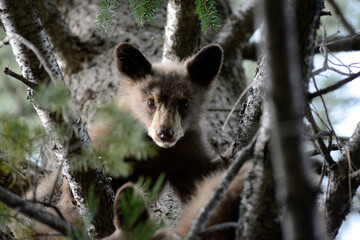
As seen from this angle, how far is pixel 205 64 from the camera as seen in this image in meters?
4.35

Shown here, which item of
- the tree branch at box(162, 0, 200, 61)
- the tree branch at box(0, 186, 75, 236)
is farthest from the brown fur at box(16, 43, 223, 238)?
the tree branch at box(0, 186, 75, 236)

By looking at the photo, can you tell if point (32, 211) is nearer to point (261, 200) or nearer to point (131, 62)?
point (261, 200)

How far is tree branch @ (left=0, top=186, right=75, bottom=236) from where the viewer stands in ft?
5.61

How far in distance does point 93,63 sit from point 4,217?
3.19 m

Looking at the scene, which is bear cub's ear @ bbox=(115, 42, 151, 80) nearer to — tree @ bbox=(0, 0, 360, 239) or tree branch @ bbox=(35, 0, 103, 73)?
tree @ bbox=(0, 0, 360, 239)

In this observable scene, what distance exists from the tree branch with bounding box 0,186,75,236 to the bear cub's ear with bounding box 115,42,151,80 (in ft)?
8.13

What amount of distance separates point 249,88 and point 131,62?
178cm

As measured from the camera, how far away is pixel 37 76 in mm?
2514

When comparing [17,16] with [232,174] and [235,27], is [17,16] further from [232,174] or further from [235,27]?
[235,27]

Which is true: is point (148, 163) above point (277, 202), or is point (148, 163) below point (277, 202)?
above

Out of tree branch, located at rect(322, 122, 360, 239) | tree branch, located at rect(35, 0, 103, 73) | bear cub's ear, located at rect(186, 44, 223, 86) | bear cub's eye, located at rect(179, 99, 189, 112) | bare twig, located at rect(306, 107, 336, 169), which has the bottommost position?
tree branch, located at rect(322, 122, 360, 239)

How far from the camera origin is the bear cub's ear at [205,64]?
413 centimetres

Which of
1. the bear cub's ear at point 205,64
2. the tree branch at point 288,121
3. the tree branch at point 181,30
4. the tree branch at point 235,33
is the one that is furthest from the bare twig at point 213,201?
the tree branch at point 235,33

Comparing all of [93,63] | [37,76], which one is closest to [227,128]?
[93,63]
